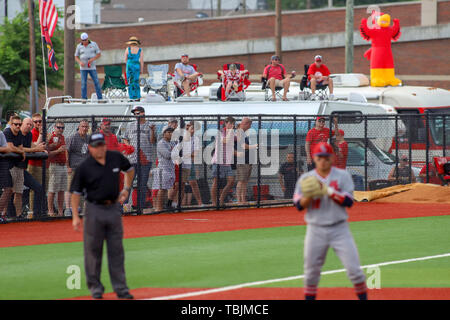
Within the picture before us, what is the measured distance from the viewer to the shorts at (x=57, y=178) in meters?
19.8

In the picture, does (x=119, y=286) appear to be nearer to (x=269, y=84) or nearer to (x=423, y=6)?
(x=269, y=84)

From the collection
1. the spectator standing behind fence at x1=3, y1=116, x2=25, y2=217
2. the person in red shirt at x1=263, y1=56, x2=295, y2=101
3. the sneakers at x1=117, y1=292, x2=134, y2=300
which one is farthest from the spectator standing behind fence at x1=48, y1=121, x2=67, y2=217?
the sneakers at x1=117, y1=292, x2=134, y2=300

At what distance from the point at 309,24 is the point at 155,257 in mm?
36017

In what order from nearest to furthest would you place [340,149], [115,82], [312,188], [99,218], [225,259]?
[312,188] → [99,218] → [225,259] → [340,149] → [115,82]

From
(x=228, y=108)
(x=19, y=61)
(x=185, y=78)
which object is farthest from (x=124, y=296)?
(x=19, y=61)

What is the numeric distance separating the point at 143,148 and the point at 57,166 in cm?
216

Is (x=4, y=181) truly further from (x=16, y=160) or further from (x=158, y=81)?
(x=158, y=81)

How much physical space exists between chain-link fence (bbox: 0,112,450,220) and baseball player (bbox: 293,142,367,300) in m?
10.9

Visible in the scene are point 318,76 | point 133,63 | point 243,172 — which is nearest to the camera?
point 243,172

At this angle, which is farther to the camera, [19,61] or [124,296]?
[19,61]

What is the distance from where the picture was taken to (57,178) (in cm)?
1983

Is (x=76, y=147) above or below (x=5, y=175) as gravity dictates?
above

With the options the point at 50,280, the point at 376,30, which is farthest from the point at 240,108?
the point at 50,280

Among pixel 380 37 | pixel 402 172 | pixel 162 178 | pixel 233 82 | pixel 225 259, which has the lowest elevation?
pixel 225 259
